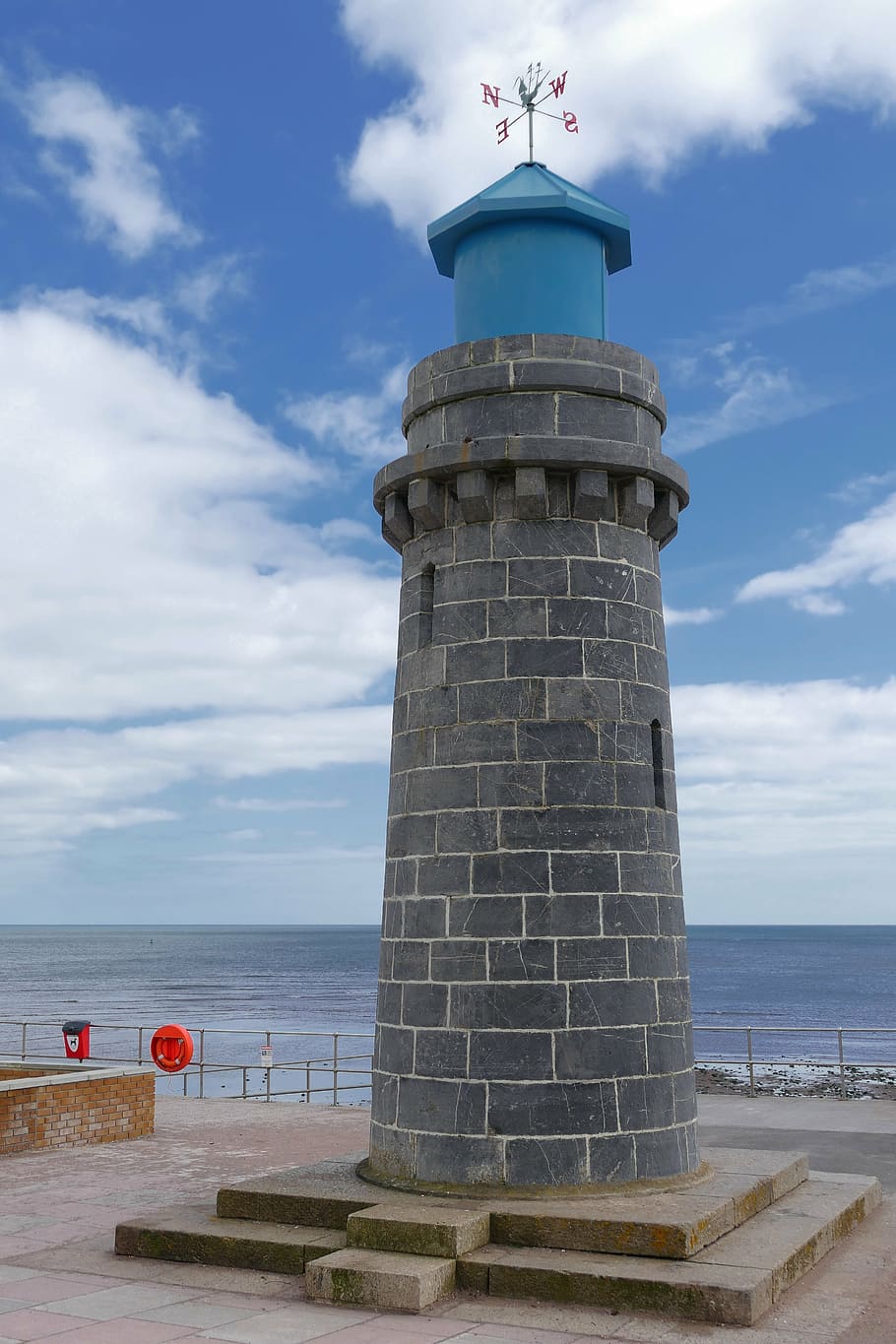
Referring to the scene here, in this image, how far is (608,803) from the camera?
8.04m

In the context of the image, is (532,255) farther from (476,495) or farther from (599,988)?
(599,988)

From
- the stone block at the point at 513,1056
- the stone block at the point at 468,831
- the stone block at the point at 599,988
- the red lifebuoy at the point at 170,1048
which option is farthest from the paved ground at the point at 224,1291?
the stone block at the point at 468,831

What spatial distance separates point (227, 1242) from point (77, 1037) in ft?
27.2

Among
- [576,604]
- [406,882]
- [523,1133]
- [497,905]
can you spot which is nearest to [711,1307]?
[523,1133]

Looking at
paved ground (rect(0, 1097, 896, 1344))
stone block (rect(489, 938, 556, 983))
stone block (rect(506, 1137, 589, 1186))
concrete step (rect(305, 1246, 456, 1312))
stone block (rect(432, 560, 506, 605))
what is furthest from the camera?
stone block (rect(432, 560, 506, 605))

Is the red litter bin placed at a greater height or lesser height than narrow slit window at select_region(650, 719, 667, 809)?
lesser

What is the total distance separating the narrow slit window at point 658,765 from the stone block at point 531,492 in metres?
1.71

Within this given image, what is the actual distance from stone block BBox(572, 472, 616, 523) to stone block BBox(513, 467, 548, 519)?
22 centimetres

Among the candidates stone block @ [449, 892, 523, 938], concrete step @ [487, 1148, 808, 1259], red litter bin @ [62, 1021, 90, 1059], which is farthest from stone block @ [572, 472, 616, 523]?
red litter bin @ [62, 1021, 90, 1059]

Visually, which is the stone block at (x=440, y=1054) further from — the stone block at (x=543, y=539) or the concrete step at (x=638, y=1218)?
the stone block at (x=543, y=539)

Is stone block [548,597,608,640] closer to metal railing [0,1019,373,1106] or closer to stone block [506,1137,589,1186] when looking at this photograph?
stone block [506,1137,589,1186]

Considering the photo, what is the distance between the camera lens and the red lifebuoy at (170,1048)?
12.6 meters

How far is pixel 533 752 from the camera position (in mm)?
8016

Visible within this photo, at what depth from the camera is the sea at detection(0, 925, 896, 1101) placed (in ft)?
137
